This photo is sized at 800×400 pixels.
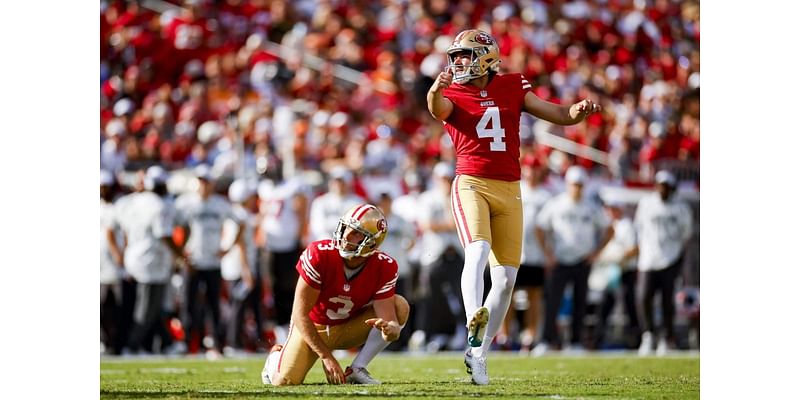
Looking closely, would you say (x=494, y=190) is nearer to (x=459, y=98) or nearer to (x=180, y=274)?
→ (x=459, y=98)

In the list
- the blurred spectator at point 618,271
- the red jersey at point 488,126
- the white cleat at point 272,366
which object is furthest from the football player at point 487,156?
the blurred spectator at point 618,271

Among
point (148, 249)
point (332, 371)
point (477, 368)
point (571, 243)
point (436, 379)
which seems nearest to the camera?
point (332, 371)

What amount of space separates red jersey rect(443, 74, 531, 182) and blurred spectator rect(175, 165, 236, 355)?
4.07 m

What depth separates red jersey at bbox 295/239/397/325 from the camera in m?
6.37

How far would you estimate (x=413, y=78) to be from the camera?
13336mm

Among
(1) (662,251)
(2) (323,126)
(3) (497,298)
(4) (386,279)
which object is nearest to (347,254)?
(4) (386,279)

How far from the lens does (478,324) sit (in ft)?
20.4

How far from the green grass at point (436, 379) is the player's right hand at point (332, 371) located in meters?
0.05

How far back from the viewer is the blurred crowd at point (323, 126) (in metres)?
10.5

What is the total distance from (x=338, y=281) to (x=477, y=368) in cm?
86

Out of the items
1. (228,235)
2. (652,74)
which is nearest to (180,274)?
(228,235)

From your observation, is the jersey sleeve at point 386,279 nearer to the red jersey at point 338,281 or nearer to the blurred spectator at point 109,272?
the red jersey at point 338,281

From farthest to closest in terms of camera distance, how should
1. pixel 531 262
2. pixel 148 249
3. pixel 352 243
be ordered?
pixel 531 262
pixel 148 249
pixel 352 243

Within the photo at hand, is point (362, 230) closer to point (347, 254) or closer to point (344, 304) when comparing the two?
point (347, 254)
